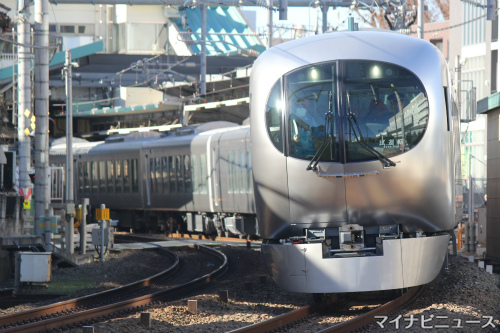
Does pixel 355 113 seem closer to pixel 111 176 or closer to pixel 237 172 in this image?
pixel 237 172

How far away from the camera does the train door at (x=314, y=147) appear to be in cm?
1085

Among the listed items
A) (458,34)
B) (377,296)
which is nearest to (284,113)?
(377,296)

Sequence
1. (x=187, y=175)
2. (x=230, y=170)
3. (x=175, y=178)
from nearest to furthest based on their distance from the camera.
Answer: (x=230, y=170) → (x=187, y=175) → (x=175, y=178)

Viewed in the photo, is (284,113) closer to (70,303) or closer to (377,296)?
(377,296)

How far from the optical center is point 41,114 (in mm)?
17891

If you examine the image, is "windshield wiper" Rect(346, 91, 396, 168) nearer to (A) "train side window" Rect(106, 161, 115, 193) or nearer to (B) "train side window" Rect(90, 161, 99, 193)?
(A) "train side window" Rect(106, 161, 115, 193)

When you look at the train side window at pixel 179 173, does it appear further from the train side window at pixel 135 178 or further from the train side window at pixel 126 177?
the train side window at pixel 126 177

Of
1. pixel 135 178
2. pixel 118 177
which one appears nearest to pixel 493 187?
pixel 135 178

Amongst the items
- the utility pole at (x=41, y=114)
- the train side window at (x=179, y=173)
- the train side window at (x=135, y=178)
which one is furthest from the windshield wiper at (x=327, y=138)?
the train side window at (x=135, y=178)

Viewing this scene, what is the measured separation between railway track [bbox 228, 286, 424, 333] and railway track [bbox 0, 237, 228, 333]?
2.35 metres

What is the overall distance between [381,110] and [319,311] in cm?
251

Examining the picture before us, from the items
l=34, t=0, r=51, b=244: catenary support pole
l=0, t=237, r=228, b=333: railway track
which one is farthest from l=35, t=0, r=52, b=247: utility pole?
l=0, t=237, r=228, b=333: railway track

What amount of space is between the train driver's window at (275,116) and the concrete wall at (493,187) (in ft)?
30.2

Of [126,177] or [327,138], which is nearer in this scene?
[327,138]
